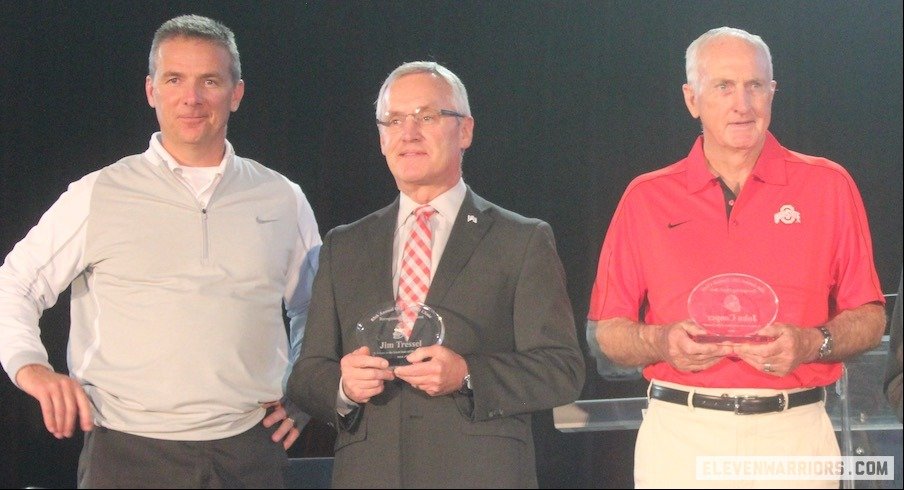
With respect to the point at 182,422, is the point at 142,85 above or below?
above

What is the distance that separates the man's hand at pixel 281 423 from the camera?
10.3 feet

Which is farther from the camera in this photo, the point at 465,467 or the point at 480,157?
the point at 480,157

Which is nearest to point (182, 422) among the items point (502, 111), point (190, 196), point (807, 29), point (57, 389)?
point (57, 389)

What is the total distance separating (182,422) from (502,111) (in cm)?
188

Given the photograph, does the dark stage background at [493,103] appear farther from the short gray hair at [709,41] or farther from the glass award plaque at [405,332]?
the glass award plaque at [405,332]

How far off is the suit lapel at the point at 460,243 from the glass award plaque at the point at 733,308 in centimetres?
60

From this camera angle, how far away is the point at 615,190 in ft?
14.1

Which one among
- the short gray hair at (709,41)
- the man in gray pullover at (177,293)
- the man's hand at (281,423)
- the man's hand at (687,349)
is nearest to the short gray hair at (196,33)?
the man in gray pullover at (177,293)

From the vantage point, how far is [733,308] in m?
2.61

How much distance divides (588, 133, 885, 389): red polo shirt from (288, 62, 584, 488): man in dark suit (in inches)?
8.9

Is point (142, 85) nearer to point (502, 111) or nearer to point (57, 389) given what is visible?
point (502, 111)

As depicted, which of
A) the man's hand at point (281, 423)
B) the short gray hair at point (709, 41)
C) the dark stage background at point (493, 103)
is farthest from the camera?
the dark stage background at point (493, 103)

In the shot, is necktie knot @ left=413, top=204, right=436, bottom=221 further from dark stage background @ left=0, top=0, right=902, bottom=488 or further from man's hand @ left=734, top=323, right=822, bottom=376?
dark stage background @ left=0, top=0, right=902, bottom=488

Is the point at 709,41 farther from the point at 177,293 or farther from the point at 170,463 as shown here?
the point at 170,463
